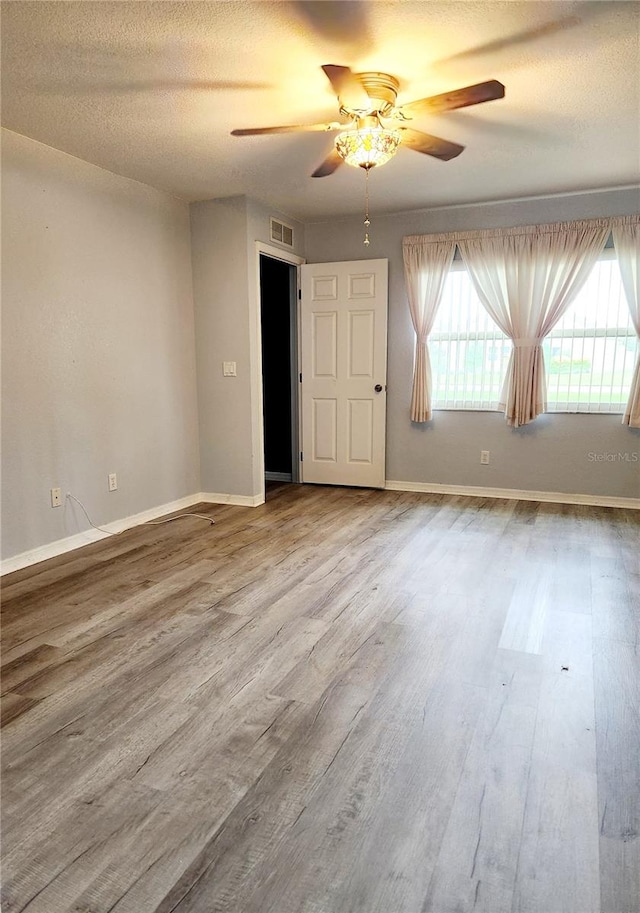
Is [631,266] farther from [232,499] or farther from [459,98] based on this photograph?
[232,499]

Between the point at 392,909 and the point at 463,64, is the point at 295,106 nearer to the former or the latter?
the point at 463,64

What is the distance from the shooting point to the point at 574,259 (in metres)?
4.39

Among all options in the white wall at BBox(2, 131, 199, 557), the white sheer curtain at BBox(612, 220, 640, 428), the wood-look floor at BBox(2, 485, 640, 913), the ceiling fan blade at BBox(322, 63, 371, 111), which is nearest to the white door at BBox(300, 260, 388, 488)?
the white wall at BBox(2, 131, 199, 557)

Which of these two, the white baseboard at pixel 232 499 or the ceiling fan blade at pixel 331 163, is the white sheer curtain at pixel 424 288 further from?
the ceiling fan blade at pixel 331 163

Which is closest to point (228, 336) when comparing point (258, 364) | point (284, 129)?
point (258, 364)

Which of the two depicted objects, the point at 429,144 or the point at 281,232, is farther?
the point at 281,232

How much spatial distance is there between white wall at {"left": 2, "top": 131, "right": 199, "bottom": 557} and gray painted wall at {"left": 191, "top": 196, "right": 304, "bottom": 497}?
0.40ft

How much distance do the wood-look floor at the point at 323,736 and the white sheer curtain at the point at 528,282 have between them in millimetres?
1757

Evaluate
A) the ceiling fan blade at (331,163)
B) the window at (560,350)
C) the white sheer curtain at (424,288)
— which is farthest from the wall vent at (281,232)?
the ceiling fan blade at (331,163)

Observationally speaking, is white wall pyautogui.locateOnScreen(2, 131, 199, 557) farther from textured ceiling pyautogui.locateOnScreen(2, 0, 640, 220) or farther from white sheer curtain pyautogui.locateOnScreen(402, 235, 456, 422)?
white sheer curtain pyautogui.locateOnScreen(402, 235, 456, 422)

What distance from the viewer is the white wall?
318cm

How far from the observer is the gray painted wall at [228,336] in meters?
4.43

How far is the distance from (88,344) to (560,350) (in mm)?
3719

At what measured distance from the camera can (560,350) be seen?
4.61 m
